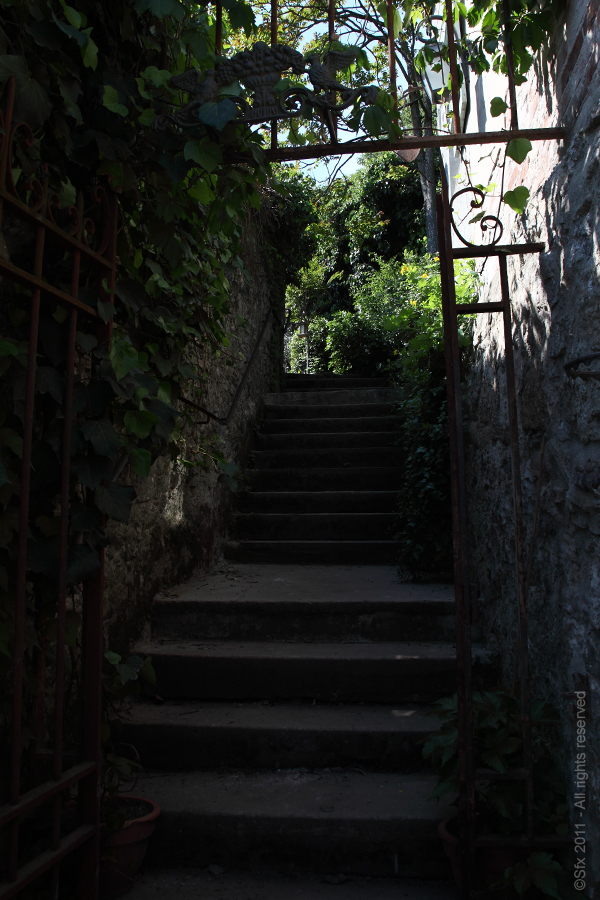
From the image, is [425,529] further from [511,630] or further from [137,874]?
[137,874]

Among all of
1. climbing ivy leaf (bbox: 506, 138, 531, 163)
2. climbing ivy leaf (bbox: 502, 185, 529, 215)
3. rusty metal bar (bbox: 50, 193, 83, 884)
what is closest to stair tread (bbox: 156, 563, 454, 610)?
rusty metal bar (bbox: 50, 193, 83, 884)

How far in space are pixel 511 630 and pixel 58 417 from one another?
5.85 ft

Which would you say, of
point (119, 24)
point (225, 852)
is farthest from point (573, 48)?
point (225, 852)

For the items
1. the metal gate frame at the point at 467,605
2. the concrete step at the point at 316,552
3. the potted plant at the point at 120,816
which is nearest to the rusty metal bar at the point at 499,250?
the metal gate frame at the point at 467,605

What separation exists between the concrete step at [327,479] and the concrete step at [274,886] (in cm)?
292

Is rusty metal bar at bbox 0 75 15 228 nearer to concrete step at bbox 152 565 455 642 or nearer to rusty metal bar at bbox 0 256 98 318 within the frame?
rusty metal bar at bbox 0 256 98 318

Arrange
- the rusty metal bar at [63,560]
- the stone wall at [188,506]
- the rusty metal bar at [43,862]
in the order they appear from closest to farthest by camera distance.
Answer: the rusty metal bar at [43,862]
the rusty metal bar at [63,560]
the stone wall at [188,506]

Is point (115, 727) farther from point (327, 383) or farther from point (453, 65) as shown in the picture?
point (327, 383)

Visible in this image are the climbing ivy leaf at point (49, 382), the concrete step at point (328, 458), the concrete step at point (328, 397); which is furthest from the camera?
the concrete step at point (328, 397)

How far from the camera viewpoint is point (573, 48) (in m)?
1.68

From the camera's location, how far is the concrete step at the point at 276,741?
2.22 metres

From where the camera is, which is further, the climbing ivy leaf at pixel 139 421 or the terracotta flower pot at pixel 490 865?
the climbing ivy leaf at pixel 139 421

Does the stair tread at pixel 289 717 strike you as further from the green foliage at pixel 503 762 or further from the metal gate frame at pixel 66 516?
the metal gate frame at pixel 66 516

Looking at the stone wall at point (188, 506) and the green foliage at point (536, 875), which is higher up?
the stone wall at point (188, 506)
